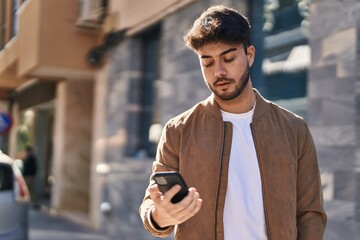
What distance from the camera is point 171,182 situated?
6.07 ft

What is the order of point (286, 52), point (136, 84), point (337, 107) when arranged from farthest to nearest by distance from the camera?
point (136, 84) → point (286, 52) → point (337, 107)

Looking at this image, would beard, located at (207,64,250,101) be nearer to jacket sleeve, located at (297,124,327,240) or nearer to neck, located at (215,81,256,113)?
neck, located at (215,81,256,113)

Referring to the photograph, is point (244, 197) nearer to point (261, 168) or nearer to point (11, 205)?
point (261, 168)

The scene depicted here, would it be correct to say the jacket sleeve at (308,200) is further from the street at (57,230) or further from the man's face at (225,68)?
the street at (57,230)

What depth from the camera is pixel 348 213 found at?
4402 millimetres

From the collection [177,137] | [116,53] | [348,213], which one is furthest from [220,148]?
[116,53]

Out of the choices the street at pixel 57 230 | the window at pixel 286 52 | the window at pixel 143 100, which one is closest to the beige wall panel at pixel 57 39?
the window at pixel 143 100

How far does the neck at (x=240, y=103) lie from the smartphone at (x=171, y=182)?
44cm

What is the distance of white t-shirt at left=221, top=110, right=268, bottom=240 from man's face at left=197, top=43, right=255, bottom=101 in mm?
186

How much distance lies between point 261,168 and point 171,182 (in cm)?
40

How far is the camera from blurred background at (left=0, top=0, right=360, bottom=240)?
457 centimetres

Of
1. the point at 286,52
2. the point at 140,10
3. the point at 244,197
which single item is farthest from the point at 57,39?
the point at 244,197

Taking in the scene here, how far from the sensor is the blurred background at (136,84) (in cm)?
457

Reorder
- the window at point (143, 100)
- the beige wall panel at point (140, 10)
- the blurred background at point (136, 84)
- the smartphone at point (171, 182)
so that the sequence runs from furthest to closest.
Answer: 1. the window at point (143, 100)
2. the beige wall panel at point (140, 10)
3. the blurred background at point (136, 84)
4. the smartphone at point (171, 182)
